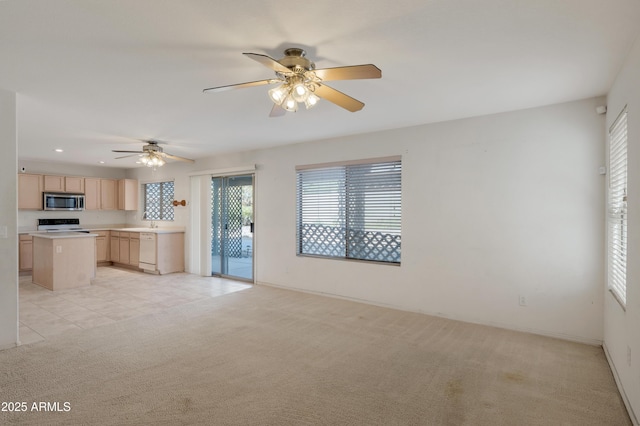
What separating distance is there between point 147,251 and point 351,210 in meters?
4.60

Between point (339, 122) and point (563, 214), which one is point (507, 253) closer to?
point (563, 214)

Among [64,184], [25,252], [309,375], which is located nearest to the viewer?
[309,375]

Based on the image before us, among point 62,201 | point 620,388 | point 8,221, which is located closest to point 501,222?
point 620,388

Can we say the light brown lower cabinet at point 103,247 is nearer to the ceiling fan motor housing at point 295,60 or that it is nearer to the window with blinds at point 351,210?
the window with blinds at point 351,210

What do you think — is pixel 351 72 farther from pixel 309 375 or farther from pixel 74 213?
pixel 74 213

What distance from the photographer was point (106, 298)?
5070mm

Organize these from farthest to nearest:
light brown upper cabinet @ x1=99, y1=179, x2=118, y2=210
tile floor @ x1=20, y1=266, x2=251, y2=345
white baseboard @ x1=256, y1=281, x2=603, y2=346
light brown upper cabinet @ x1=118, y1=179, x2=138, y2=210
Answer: light brown upper cabinet @ x1=118, y1=179, x2=138, y2=210
light brown upper cabinet @ x1=99, y1=179, x2=118, y2=210
tile floor @ x1=20, y1=266, x2=251, y2=345
white baseboard @ x1=256, y1=281, x2=603, y2=346

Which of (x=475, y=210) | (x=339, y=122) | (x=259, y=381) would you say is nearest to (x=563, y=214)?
Answer: (x=475, y=210)

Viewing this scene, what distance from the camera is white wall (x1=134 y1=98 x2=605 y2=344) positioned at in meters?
3.39

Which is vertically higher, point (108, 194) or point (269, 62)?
point (269, 62)

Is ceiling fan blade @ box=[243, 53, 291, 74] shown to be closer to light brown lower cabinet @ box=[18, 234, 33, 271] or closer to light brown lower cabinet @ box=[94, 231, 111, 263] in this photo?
light brown lower cabinet @ box=[18, 234, 33, 271]

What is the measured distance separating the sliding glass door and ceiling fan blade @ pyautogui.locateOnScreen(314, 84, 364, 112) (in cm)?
394

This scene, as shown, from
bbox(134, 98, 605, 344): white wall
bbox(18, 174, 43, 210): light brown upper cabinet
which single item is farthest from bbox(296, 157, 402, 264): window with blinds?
bbox(18, 174, 43, 210): light brown upper cabinet

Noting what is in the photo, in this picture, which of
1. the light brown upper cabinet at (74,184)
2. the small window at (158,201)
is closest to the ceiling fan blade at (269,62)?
the small window at (158,201)
